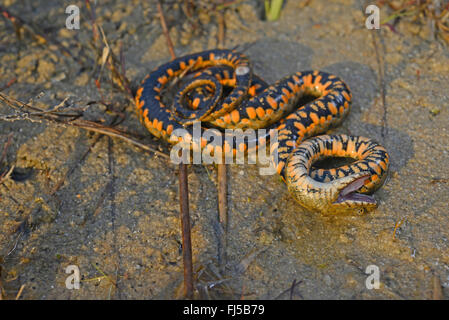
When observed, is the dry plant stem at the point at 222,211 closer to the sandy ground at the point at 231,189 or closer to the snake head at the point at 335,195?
the sandy ground at the point at 231,189

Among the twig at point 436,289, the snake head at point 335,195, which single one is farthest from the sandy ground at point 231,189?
the snake head at point 335,195

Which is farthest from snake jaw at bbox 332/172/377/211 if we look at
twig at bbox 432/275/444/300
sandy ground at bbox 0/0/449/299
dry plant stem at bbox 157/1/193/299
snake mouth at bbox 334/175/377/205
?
dry plant stem at bbox 157/1/193/299

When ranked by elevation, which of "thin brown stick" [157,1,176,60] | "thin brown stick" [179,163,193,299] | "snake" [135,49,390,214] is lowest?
"thin brown stick" [179,163,193,299]

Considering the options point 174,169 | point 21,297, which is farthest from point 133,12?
point 21,297

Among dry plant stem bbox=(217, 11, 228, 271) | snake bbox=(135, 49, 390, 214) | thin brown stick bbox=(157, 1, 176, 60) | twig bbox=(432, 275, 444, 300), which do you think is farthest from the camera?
thin brown stick bbox=(157, 1, 176, 60)

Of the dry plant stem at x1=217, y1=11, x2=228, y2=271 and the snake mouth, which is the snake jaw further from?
the dry plant stem at x1=217, y1=11, x2=228, y2=271

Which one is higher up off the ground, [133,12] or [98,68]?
[133,12]

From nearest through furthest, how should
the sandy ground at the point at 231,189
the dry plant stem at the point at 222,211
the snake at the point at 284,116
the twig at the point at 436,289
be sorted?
1. the twig at the point at 436,289
2. the sandy ground at the point at 231,189
3. the dry plant stem at the point at 222,211
4. the snake at the point at 284,116
